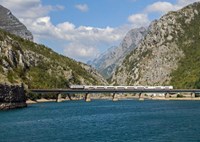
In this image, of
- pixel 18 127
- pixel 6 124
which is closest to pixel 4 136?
pixel 18 127

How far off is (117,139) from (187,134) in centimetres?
1889

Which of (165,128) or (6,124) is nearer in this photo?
(165,128)

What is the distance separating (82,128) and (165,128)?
81.8ft

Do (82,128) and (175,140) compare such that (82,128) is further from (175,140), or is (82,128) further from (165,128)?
(175,140)

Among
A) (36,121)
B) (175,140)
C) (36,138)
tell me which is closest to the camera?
(175,140)

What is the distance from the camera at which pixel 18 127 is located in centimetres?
13288

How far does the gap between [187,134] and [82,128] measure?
1361 inches

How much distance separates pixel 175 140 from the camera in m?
99.4

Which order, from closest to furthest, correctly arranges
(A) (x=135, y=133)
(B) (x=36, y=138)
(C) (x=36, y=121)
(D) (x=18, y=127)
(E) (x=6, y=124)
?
(B) (x=36, y=138)
(A) (x=135, y=133)
(D) (x=18, y=127)
(E) (x=6, y=124)
(C) (x=36, y=121)

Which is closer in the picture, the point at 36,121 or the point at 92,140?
the point at 92,140

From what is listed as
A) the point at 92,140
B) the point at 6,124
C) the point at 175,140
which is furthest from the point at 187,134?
the point at 6,124

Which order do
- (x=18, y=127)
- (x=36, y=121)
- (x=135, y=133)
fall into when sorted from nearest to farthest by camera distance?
(x=135, y=133) < (x=18, y=127) < (x=36, y=121)

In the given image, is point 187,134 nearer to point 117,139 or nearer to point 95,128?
point 117,139

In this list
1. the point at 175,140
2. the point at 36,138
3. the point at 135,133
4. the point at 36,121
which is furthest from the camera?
the point at 36,121
